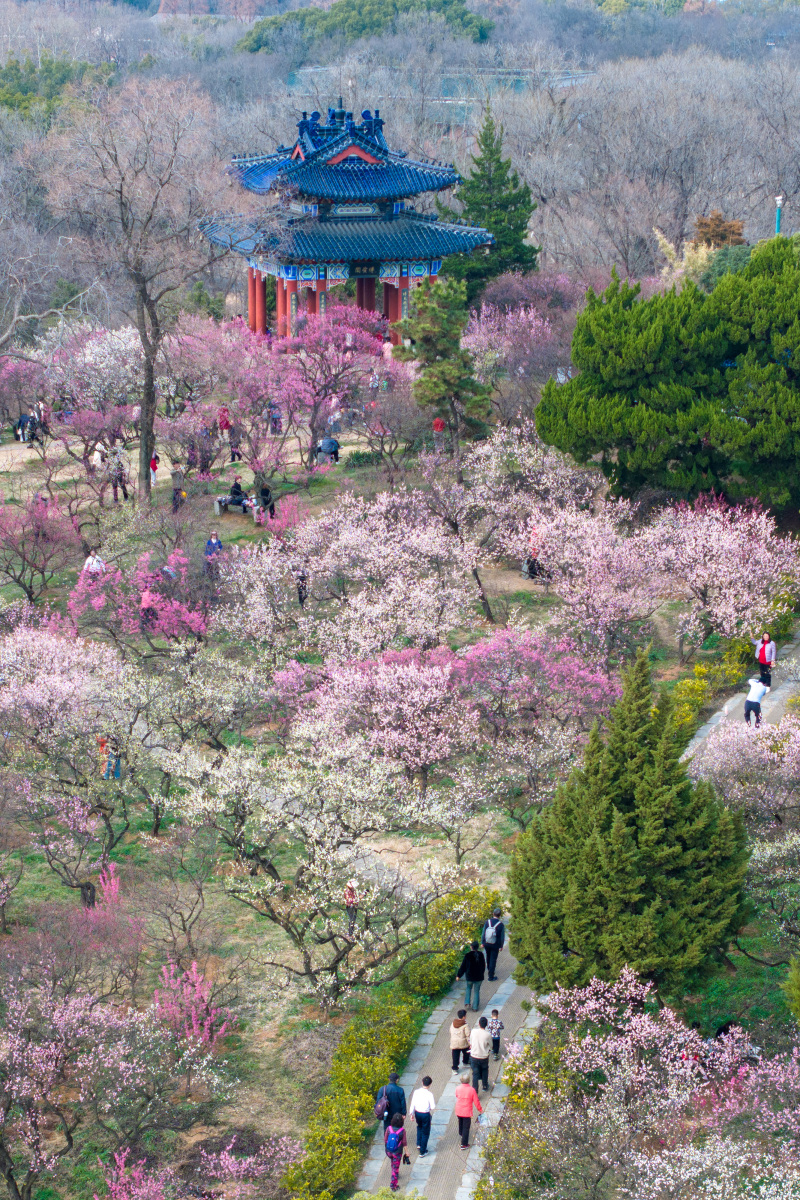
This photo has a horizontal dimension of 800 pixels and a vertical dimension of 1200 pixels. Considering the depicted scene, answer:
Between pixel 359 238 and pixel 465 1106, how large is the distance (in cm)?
3571

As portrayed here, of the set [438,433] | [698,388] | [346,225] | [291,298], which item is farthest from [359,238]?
[698,388]

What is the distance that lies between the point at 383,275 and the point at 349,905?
32.1 m

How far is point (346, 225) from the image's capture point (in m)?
47.1

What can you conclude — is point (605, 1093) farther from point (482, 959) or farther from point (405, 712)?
point (405, 712)

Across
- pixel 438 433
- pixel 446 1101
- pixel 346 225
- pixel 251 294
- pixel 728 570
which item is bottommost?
pixel 446 1101

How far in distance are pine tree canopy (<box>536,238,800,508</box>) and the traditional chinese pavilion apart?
47.4 feet

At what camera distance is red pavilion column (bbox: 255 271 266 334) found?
49888mm

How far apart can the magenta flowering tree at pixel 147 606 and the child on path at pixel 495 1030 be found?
13.0 meters

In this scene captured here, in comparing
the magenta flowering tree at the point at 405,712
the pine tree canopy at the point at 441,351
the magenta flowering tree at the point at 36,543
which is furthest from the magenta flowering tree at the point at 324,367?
the magenta flowering tree at the point at 405,712

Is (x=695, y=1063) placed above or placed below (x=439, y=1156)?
above

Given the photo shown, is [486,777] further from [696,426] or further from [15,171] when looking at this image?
[15,171]

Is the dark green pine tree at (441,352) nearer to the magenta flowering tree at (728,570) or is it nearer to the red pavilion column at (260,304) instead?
the magenta flowering tree at (728,570)

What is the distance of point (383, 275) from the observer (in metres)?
47.2

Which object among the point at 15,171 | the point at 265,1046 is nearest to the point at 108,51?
the point at 15,171
